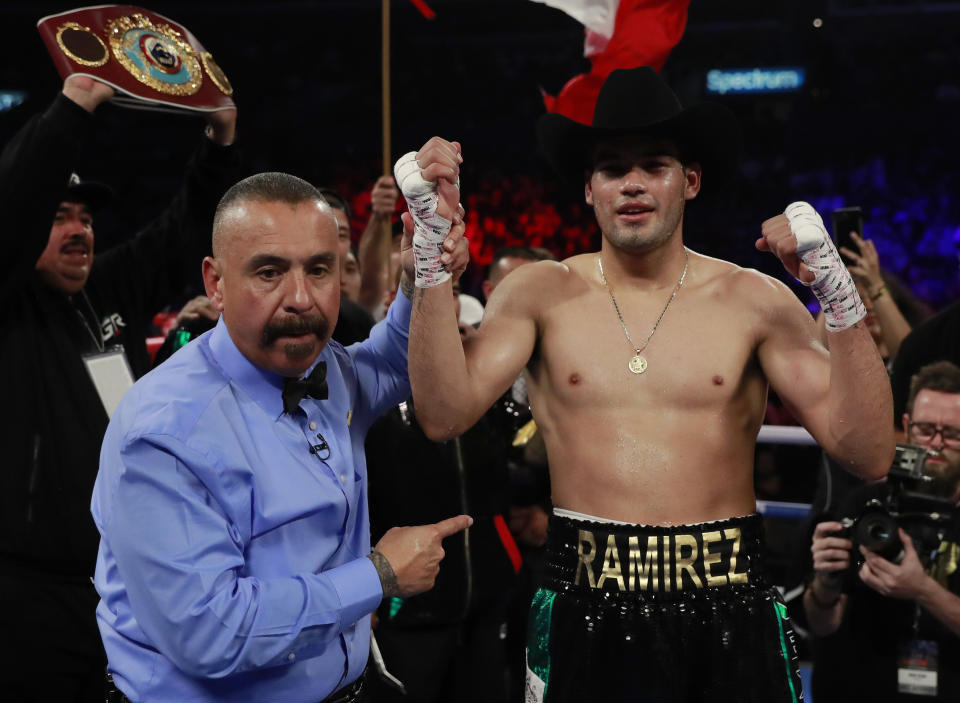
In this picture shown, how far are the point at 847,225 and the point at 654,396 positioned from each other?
1659mm

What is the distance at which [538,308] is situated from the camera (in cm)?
192

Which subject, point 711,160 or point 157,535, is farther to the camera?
point 711,160

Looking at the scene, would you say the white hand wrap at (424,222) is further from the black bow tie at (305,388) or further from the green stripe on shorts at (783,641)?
the green stripe on shorts at (783,641)

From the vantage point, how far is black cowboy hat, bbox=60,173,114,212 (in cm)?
248

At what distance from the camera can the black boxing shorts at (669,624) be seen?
1.73m

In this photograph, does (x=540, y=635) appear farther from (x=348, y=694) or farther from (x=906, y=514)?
(x=906, y=514)

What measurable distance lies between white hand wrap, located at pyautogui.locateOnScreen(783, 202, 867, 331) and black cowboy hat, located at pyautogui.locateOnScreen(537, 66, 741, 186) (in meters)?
0.32

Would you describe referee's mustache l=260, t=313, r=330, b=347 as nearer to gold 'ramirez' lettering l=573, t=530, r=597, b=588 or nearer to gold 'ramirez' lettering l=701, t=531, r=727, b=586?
gold 'ramirez' lettering l=573, t=530, r=597, b=588

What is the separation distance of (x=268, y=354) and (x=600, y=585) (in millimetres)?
702

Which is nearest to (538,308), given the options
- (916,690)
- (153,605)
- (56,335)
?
(153,605)

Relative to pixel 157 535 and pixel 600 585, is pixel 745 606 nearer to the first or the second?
pixel 600 585

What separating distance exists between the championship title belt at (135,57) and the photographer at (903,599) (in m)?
1.74

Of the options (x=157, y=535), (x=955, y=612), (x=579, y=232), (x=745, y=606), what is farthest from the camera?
(x=579, y=232)

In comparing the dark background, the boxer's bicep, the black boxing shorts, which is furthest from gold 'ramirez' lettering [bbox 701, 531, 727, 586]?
the dark background
